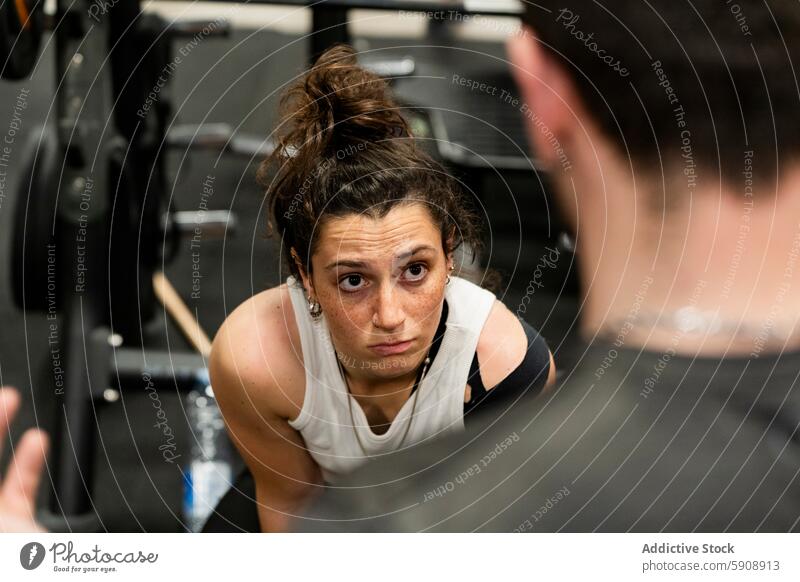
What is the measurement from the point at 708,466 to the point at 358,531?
0.28m

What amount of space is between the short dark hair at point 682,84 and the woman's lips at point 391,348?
222mm

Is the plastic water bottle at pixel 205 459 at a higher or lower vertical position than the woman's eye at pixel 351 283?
lower

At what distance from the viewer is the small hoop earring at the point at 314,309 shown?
24.9 inches

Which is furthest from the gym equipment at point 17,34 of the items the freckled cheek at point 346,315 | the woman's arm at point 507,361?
the woman's arm at point 507,361

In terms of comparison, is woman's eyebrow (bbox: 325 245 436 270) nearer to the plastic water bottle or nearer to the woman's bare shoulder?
the woman's bare shoulder

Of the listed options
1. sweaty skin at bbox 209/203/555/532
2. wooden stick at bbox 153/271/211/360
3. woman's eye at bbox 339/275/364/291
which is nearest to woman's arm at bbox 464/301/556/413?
sweaty skin at bbox 209/203/555/532

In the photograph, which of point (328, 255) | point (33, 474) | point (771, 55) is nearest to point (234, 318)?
point (328, 255)

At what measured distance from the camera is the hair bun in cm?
61

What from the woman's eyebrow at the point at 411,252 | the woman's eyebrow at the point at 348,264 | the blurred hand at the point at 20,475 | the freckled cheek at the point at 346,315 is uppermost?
the woman's eyebrow at the point at 411,252

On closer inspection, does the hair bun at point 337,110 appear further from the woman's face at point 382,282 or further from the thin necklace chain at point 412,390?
the thin necklace chain at point 412,390

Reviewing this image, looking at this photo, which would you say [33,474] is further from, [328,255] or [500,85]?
[500,85]

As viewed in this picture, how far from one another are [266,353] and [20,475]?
227 millimetres

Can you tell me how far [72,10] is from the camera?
673 mm
